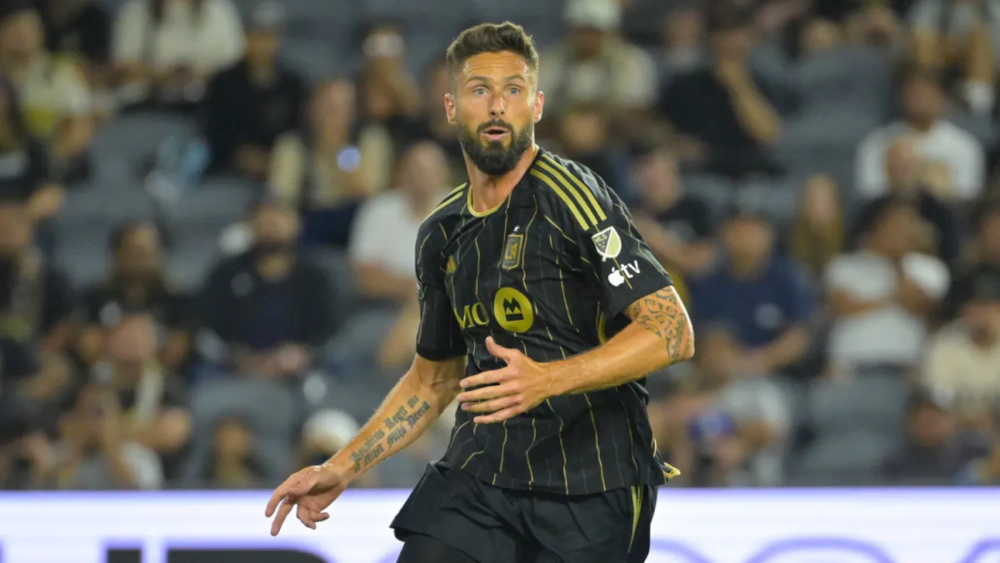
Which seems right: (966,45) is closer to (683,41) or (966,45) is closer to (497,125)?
(683,41)

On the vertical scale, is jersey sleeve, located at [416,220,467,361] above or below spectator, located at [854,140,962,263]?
below

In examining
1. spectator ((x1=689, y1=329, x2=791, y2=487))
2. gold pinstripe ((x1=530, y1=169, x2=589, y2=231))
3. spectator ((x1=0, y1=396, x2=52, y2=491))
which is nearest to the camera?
gold pinstripe ((x1=530, y1=169, x2=589, y2=231))

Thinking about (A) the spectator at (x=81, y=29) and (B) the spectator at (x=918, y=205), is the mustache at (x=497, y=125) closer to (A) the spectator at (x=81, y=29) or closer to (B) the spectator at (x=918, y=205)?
(B) the spectator at (x=918, y=205)

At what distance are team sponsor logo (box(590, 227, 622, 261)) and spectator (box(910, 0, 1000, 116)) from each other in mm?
6273

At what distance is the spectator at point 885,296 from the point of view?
7.54m

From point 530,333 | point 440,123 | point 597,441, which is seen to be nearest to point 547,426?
point 597,441

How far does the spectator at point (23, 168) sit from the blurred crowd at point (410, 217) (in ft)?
0.06

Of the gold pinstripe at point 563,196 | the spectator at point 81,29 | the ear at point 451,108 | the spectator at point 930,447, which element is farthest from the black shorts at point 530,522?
the spectator at point 81,29

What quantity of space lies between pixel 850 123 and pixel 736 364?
246cm

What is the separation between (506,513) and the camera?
3438 mm

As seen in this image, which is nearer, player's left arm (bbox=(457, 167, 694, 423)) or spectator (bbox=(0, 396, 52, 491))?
player's left arm (bbox=(457, 167, 694, 423))

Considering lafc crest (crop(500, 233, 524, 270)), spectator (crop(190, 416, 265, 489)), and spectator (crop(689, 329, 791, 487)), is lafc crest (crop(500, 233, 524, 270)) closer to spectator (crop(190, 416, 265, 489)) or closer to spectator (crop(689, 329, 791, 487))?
spectator (crop(689, 329, 791, 487))

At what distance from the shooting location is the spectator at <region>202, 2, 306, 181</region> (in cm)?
876

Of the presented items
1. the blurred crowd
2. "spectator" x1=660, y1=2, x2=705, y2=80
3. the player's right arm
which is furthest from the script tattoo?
"spectator" x1=660, y1=2, x2=705, y2=80
